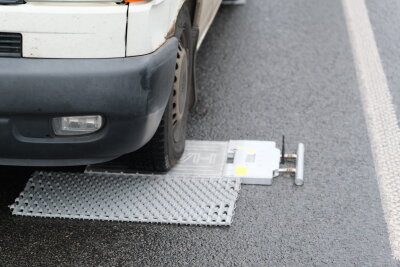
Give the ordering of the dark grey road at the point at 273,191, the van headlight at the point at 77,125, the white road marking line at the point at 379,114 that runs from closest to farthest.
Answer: the van headlight at the point at 77,125 < the dark grey road at the point at 273,191 < the white road marking line at the point at 379,114

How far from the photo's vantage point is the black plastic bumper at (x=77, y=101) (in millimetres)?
3688

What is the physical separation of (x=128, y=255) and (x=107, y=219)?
342 mm

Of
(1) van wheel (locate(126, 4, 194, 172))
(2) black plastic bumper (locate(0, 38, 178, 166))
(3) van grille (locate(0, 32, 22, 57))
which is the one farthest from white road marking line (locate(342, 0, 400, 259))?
(3) van grille (locate(0, 32, 22, 57))

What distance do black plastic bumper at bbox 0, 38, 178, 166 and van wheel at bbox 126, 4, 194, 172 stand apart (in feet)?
1.54

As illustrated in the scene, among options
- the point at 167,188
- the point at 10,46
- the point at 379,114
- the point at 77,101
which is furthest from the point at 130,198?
the point at 379,114

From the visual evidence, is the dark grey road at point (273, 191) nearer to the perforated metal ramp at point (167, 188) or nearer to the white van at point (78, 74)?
the perforated metal ramp at point (167, 188)

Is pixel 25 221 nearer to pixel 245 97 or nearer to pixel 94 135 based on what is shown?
pixel 94 135

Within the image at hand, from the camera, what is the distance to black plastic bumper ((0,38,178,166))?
369 centimetres

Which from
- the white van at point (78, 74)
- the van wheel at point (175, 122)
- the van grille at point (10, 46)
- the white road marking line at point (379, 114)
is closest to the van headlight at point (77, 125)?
the white van at point (78, 74)

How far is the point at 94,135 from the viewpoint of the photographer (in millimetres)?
3908

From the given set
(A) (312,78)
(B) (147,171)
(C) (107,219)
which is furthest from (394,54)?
(C) (107,219)

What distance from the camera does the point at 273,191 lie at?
15.2 ft

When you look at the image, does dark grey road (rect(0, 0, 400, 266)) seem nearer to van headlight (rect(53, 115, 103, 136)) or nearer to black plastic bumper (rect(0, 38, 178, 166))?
black plastic bumper (rect(0, 38, 178, 166))

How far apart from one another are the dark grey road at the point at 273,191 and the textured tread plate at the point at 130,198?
0.07 metres
